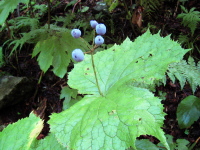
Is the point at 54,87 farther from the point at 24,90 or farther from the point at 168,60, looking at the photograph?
the point at 168,60

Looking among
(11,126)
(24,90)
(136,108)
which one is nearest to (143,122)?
(136,108)

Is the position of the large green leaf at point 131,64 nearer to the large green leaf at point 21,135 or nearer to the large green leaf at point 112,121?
the large green leaf at point 112,121

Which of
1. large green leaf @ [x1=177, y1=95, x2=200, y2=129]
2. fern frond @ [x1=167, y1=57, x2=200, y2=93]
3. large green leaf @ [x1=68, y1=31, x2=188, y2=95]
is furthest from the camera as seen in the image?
large green leaf @ [x1=177, y1=95, x2=200, y2=129]

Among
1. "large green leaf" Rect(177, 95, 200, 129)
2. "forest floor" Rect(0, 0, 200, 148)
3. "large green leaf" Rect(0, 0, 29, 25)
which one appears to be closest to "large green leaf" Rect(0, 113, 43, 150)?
"large green leaf" Rect(0, 0, 29, 25)

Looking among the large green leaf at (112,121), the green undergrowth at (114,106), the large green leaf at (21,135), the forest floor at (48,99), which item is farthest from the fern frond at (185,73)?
the large green leaf at (21,135)

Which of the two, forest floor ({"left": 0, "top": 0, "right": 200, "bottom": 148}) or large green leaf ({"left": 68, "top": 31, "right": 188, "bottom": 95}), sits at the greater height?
large green leaf ({"left": 68, "top": 31, "right": 188, "bottom": 95})

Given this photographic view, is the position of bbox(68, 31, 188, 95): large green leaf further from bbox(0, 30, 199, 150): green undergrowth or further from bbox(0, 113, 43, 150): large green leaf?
bbox(0, 113, 43, 150): large green leaf
